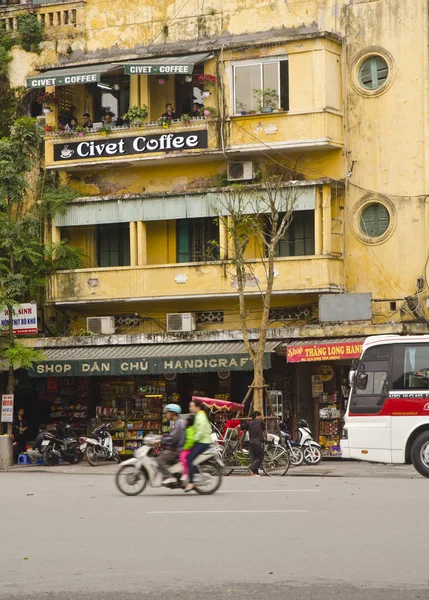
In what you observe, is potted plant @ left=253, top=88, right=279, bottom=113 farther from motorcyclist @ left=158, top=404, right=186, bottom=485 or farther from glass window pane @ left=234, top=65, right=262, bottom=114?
motorcyclist @ left=158, top=404, right=186, bottom=485

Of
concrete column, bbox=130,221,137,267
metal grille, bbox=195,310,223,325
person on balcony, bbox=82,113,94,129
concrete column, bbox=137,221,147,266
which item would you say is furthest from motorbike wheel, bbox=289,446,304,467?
person on balcony, bbox=82,113,94,129

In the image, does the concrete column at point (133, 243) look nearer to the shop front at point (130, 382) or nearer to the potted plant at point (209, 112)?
the shop front at point (130, 382)

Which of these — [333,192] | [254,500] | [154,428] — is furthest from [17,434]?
[254,500]

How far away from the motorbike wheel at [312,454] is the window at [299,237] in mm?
5477

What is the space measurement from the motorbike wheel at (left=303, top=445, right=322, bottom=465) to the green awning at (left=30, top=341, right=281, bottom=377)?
2280mm

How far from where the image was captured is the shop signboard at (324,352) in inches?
1150

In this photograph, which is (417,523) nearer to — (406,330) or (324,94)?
(406,330)

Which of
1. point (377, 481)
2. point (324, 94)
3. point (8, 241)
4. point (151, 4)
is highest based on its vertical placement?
point (151, 4)

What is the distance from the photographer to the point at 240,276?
Answer: 2919cm

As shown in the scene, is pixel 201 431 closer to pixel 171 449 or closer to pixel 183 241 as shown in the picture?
pixel 171 449

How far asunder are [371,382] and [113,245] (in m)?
12.5

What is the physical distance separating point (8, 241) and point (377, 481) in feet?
44.5

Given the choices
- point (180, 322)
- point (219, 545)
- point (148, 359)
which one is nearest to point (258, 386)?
point (148, 359)

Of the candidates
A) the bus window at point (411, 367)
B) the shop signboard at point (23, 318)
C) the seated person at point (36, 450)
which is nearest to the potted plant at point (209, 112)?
the shop signboard at point (23, 318)
